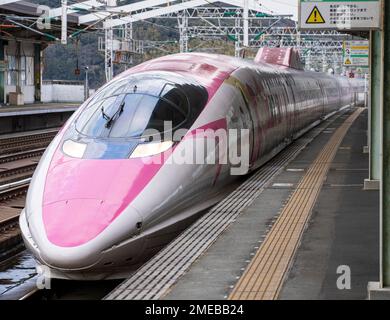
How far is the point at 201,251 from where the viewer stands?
9.45m

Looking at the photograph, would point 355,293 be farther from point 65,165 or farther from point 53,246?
point 65,165

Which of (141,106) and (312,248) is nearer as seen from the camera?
(312,248)

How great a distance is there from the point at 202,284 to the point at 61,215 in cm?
252

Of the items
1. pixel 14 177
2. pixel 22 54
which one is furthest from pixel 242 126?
pixel 22 54

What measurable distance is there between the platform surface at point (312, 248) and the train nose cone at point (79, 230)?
1.18 metres

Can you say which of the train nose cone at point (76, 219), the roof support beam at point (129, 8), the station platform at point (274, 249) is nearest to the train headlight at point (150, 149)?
the station platform at point (274, 249)

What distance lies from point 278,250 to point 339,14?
4.94m

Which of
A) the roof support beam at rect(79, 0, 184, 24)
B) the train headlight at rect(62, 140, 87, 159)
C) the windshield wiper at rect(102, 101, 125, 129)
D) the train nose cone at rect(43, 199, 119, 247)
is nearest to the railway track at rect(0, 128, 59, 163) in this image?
the roof support beam at rect(79, 0, 184, 24)

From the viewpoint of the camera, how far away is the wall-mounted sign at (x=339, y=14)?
38.6ft

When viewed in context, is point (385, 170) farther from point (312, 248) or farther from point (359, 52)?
point (359, 52)

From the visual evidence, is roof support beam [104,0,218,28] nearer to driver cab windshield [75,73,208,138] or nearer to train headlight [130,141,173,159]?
driver cab windshield [75,73,208,138]

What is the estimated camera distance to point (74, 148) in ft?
37.2

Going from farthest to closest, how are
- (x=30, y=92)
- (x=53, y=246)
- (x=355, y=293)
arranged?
(x=30, y=92), (x=53, y=246), (x=355, y=293)
